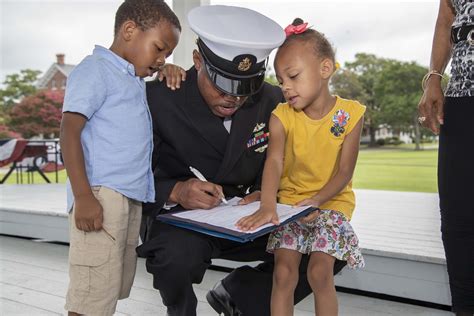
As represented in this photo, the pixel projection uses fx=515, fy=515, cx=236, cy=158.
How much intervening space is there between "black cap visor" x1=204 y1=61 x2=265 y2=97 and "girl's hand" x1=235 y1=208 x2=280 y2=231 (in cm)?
36

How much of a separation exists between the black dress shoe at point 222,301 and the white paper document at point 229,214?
43 centimetres

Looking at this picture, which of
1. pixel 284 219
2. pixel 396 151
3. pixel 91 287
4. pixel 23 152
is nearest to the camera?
pixel 284 219

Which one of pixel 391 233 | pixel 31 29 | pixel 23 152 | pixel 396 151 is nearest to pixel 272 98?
pixel 391 233

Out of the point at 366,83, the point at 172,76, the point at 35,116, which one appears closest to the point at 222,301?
the point at 172,76

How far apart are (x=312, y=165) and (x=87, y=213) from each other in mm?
672

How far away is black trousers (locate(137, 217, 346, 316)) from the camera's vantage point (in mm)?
1575

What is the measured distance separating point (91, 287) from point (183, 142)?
1.80ft

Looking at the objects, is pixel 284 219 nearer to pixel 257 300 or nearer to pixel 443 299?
pixel 257 300

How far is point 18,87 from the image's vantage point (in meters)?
11.6

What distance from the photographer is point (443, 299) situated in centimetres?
228

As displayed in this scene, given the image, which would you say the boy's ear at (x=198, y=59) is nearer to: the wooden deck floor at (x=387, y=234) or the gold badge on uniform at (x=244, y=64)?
the gold badge on uniform at (x=244, y=64)

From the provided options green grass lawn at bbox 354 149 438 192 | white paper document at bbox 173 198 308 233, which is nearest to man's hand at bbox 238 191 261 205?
white paper document at bbox 173 198 308 233

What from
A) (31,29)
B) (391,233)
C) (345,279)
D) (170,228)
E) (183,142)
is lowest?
(345,279)

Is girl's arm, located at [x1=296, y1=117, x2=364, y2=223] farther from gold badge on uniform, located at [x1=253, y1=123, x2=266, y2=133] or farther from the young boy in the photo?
the young boy
